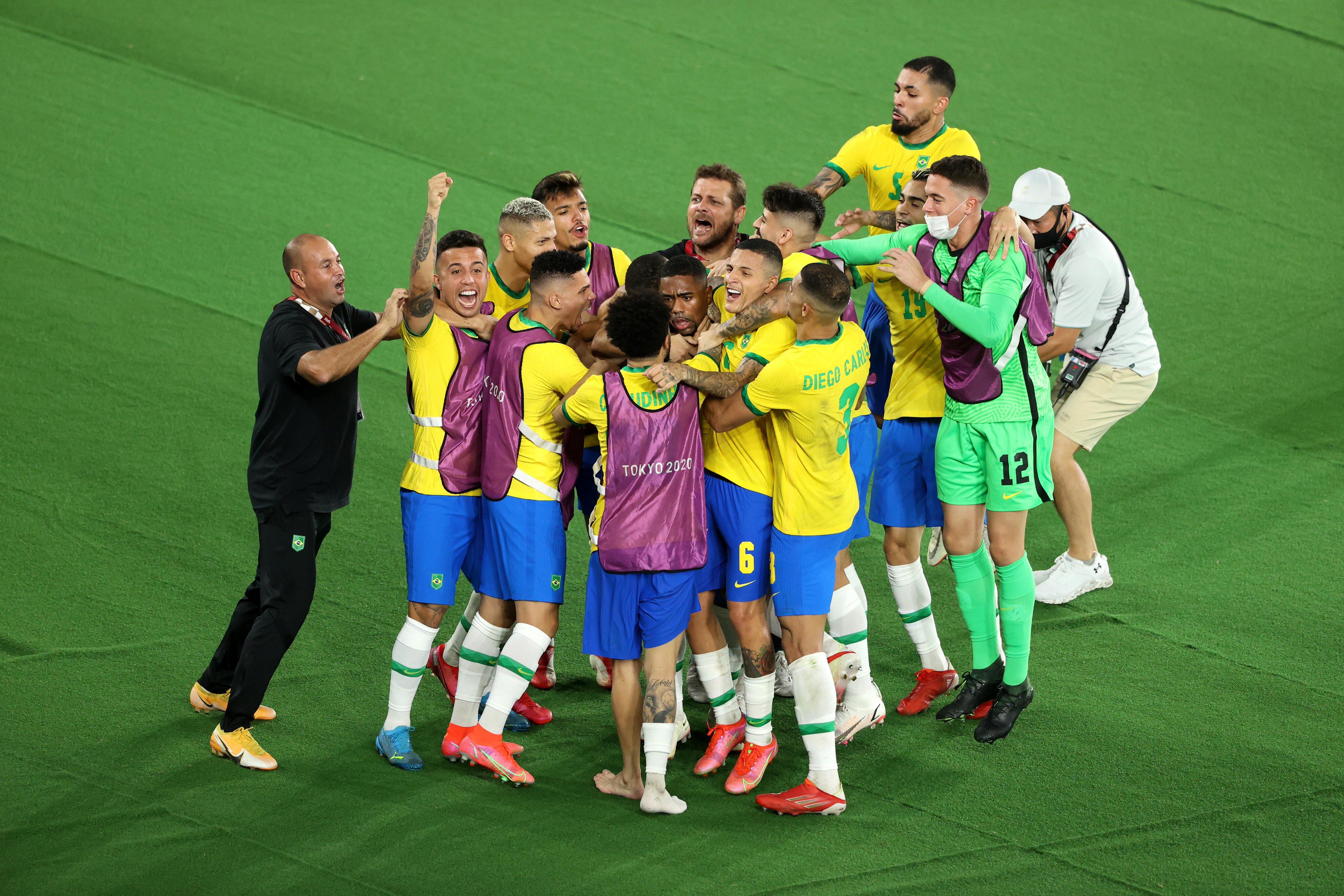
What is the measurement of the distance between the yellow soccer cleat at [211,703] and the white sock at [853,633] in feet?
8.29

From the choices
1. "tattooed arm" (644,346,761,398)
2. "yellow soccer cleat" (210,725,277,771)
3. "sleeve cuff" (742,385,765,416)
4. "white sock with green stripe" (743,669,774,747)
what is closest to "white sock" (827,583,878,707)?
"white sock with green stripe" (743,669,774,747)

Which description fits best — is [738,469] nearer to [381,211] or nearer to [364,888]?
[364,888]

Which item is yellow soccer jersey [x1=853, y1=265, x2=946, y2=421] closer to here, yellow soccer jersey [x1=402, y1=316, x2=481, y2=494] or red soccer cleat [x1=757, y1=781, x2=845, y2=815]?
red soccer cleat [x1=757, y1=781, x2=845, y2=815]

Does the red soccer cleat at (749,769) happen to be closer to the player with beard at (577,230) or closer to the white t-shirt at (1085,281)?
the player with beard at (577,230)

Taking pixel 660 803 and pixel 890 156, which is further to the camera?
pixel 890 156

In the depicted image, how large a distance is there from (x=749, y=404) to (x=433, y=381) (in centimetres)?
135

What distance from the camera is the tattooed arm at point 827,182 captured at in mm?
7203

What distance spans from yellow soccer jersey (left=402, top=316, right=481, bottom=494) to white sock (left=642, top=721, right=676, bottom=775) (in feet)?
4.16

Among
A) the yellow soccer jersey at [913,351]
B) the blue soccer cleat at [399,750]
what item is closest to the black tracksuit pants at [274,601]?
the blue soccer cleat at [399,750]

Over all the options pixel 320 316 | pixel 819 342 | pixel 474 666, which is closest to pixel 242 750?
pixel 474 666

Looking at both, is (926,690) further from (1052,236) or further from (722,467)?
(1052,236)

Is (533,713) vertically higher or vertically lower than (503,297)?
lower

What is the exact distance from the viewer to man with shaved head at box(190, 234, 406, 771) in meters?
5.41

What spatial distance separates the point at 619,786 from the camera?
5.40 meters
